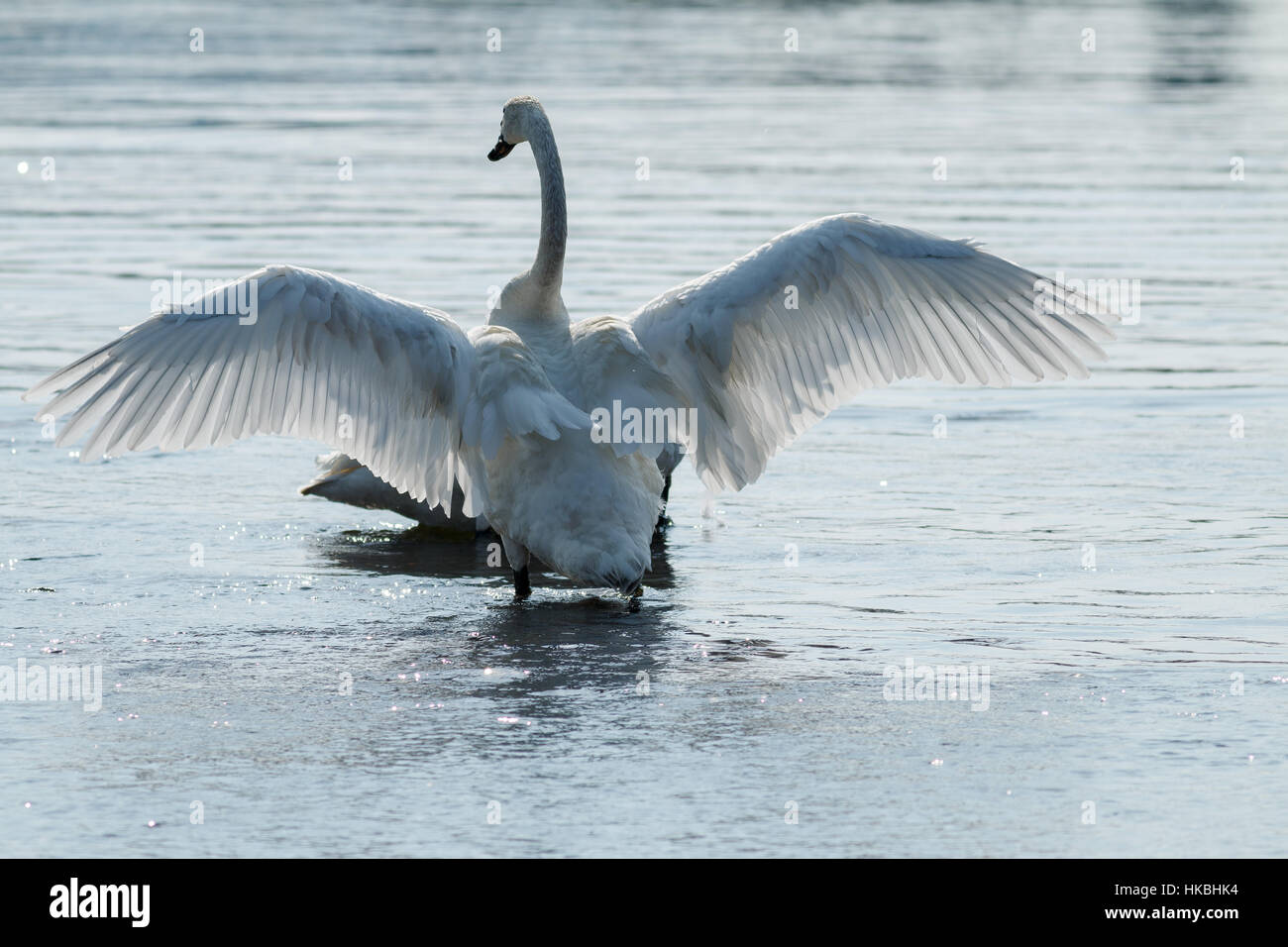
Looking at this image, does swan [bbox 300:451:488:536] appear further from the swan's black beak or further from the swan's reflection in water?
the swan's black beak

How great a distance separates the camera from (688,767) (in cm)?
573

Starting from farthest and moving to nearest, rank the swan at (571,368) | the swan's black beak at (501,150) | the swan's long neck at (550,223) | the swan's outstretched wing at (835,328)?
the swan's black beak at (501,150) < the swan's long neck at (550,223) < the swan's outstretched wing at (835,328) < the swan at (571,368)

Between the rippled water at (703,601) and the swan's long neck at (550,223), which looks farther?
the swan's long neck at (550,223)

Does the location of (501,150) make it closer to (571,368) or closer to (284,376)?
(571,368)

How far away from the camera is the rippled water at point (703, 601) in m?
5.41

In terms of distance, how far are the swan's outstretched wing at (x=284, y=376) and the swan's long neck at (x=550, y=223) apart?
0.64 meters

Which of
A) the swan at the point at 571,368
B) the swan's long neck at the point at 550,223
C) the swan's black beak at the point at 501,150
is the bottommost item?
the swan at the point at 571,368

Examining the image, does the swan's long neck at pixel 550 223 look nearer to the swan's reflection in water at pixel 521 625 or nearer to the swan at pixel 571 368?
the swan at pixel 571 368

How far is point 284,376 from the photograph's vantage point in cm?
777

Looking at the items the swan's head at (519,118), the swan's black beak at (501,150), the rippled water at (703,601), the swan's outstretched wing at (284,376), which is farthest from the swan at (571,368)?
the swan's black beak at (501,150)

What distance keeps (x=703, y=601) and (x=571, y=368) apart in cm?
106

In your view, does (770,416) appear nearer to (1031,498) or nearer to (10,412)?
(1031,498)

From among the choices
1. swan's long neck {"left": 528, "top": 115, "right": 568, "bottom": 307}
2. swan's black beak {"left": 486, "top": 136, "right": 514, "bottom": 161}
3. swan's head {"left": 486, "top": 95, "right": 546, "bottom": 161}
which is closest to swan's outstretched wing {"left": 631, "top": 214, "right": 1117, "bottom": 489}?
swan's long neck {"left": 528, "top": 115, "right": 568, "bottom": 307}

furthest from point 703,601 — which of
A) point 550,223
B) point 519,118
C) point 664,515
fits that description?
point 519,118
